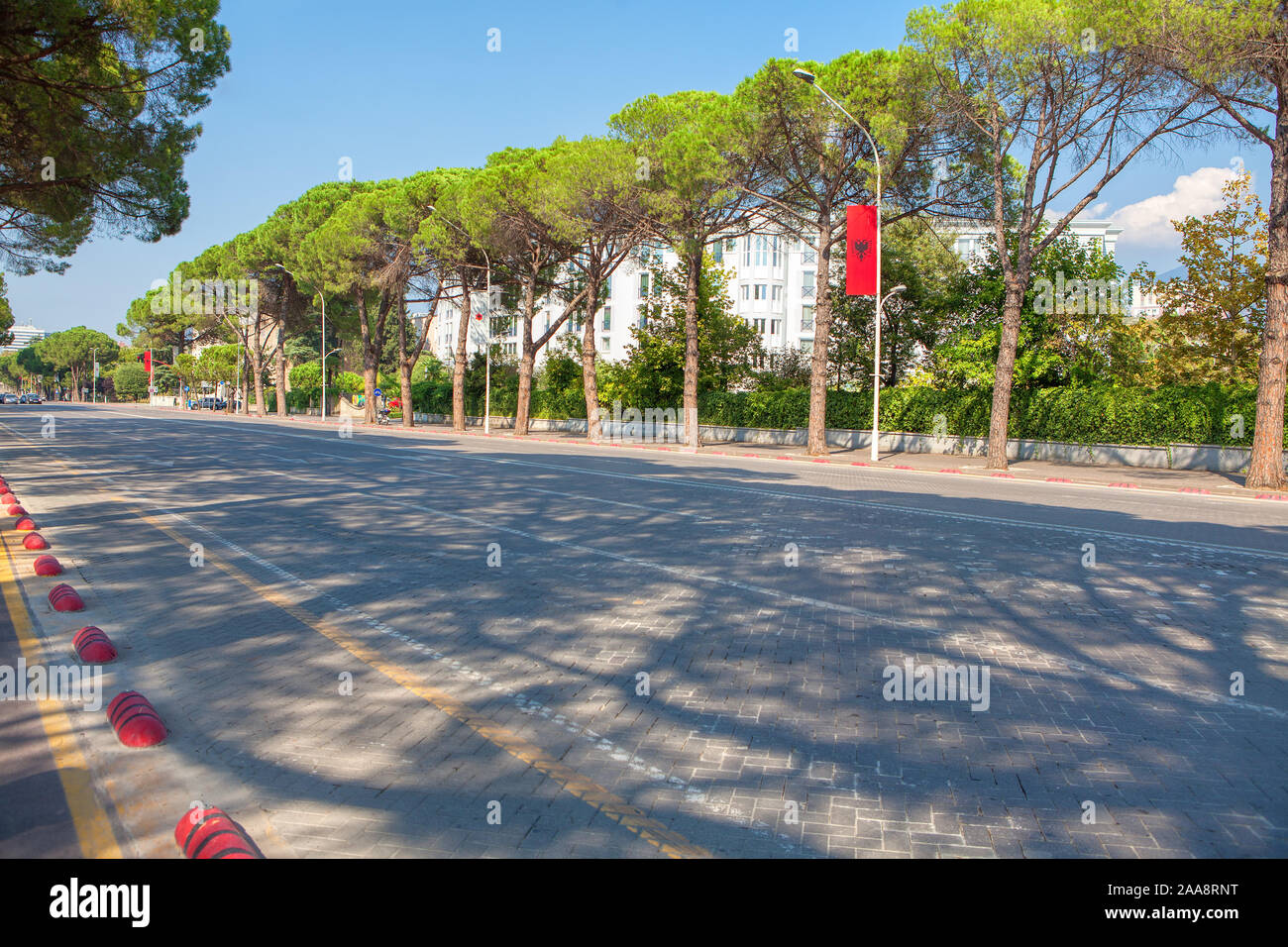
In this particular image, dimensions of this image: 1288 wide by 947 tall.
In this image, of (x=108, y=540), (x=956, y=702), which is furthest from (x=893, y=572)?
(x=108, y=540)

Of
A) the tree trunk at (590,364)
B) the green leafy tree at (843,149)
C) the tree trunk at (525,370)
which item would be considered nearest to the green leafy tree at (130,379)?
the tree trunk at (525,370)

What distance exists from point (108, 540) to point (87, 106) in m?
12.7

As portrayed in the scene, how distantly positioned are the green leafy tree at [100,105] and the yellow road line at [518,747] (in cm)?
1249

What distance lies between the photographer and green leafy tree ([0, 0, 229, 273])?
1397cm

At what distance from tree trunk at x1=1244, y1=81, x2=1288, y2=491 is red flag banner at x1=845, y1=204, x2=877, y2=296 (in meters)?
9.58

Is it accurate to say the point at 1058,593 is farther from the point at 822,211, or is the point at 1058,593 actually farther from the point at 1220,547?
the point at 822,211

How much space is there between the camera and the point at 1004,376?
2453 centimetres

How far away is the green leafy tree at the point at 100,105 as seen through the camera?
550 inches

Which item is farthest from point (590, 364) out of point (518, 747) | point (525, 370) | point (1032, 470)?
point (518, 747)

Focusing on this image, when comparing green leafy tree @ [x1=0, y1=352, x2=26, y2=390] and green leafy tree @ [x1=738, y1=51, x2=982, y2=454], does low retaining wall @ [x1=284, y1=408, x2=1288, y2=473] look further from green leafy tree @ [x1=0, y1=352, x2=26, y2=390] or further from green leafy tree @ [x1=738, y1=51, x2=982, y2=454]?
green leafy tree @ [x1=0, y1=352, x2=26, y2=390]

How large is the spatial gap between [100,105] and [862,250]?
1950 centimetres

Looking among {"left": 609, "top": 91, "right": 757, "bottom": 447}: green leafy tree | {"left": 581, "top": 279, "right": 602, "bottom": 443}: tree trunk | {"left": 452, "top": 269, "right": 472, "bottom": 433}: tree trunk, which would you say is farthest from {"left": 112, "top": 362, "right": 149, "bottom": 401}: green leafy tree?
{"left": 609, "top": 91, "right": 757, "bottom": 447}: green leafy tree

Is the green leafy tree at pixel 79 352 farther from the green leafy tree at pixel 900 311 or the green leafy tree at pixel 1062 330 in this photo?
the green leafy tree at pixel 1062 330

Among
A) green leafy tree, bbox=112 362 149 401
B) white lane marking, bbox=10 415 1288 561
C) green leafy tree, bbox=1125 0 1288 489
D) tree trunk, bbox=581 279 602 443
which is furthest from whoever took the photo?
green leafy tree, bbox=112 362 149 401
